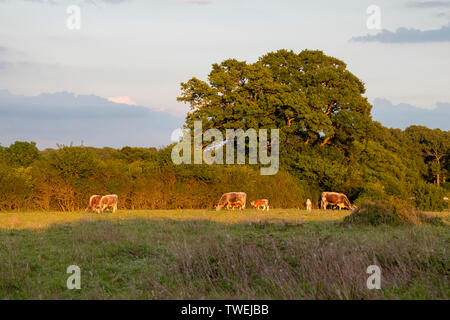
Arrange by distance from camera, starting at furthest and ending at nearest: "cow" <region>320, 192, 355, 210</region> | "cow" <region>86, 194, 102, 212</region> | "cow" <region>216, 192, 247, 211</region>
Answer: "cow" <region>320, 192, 355, 210</region>, "cow" <region>216, 192, 247, 211</region>, "cow" <region>86, 194, 102, 212</region>

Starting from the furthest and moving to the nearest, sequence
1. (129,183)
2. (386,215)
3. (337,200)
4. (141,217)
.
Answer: (337,200)
(129,183)
(141,217)
(386,215)

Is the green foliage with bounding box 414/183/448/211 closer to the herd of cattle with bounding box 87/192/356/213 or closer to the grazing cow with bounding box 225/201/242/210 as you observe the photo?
the herd of cattle with bounding box 87/192/356/213

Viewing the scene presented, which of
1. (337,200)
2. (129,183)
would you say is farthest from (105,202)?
(337,200)

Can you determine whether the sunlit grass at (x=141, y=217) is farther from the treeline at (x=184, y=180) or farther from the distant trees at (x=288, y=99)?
the distant trees at (x=288, y=99)

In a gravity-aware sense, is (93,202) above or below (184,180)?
below

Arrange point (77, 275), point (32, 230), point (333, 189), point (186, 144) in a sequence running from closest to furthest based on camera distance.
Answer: point (77, 275)
point (32, 230)
point (186, 144)
point (333, 189)

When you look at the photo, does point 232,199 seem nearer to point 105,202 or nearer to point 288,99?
point 105,202

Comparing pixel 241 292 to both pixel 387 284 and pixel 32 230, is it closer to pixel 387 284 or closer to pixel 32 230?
pixel 387 284

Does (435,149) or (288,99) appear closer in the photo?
(288,99)

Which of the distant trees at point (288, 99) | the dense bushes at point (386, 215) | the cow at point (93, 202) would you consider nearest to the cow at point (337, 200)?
the distant trees at point (288, 99)

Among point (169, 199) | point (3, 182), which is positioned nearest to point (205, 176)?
point (169, 199)

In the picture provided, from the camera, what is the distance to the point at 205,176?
25.5 meters

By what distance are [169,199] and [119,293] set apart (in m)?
17.9

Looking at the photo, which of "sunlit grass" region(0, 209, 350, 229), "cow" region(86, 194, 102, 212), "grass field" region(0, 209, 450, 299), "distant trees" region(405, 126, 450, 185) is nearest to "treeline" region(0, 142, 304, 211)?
"cow" region(86, 194, 102, 212)
